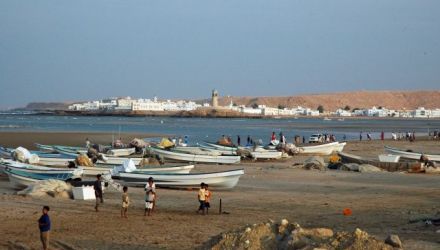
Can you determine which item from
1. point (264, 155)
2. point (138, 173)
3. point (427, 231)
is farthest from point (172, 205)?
point (264, 155)

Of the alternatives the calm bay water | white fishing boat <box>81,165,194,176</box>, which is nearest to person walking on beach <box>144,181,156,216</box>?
white fishing boat <box>81,165,194,176</box>

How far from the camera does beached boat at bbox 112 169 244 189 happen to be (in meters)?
22.4

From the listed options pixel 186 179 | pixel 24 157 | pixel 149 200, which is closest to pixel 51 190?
pixel 186 179

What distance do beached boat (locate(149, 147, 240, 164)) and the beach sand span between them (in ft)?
26.9

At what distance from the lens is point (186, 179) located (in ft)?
73.9

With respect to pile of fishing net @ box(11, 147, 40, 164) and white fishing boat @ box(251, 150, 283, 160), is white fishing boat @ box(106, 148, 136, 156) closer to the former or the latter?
white fishing boat @ box(251, 150, 283, 160)

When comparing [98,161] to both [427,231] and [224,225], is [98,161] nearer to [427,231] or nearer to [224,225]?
[224,225]

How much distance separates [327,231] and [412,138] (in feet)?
190

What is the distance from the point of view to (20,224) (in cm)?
1588

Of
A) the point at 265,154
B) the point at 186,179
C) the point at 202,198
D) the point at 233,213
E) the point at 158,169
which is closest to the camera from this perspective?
the point at 202,198

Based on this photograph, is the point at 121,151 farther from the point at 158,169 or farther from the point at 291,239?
the point at 291,239

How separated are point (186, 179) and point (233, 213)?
4.72 m

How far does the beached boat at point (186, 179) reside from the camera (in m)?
22.4

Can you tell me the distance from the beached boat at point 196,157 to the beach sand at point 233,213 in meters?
8.19
